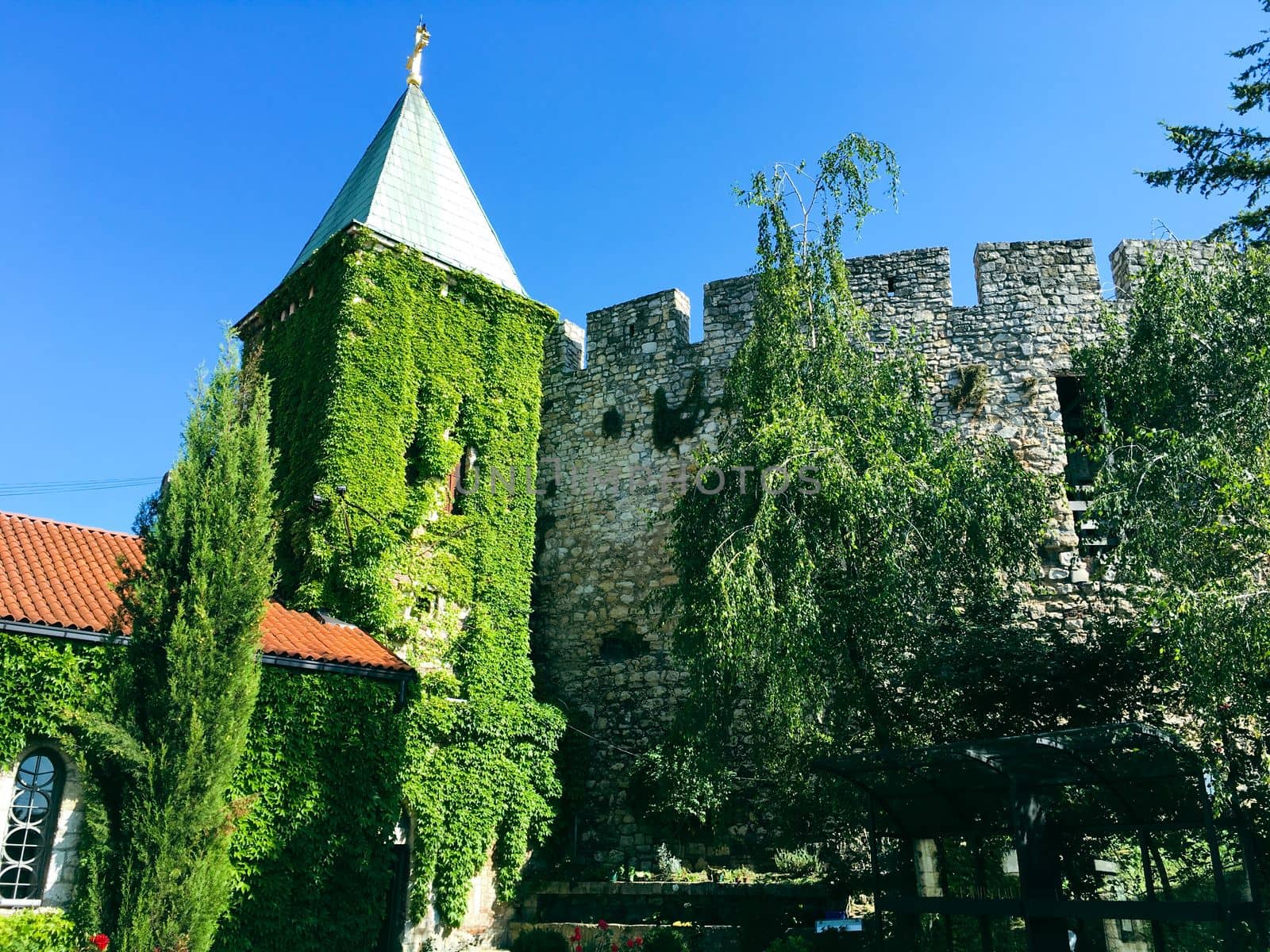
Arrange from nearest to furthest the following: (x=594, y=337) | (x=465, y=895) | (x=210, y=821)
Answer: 1. (x=210, y=821)
2. (x=465, y=895)
3. (x=594, y=337)

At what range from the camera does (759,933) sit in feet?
36.3

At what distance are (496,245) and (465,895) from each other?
1017cm

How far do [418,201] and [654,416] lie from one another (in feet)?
16.9

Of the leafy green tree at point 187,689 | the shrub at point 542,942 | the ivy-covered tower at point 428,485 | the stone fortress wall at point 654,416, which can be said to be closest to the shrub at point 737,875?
the stone fortress wall at point 654,416

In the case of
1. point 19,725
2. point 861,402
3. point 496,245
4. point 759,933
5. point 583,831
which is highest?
point 496,245

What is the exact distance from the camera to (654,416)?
16.5m

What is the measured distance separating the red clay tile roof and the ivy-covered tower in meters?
0.62

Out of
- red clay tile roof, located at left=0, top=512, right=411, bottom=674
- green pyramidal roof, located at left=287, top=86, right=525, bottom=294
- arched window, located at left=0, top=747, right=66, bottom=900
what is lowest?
arched window, located at left=0, top=747, right=66, bottom=900

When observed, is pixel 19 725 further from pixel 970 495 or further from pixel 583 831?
pixel 970 495

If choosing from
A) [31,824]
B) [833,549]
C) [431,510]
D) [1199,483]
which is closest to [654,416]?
[431,510]

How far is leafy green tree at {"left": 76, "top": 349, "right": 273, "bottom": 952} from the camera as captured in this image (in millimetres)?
8859

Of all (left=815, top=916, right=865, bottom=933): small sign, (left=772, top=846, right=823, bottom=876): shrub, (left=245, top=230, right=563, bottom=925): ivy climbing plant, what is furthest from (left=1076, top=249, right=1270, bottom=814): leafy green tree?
(left=245, top=230, right=563, bottom=925): ivy climbing plant

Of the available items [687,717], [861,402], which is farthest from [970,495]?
[687,717]

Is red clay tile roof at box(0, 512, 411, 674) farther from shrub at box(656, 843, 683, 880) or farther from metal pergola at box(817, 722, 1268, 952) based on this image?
metal pergola at box(817, 722, 1268, 952)
